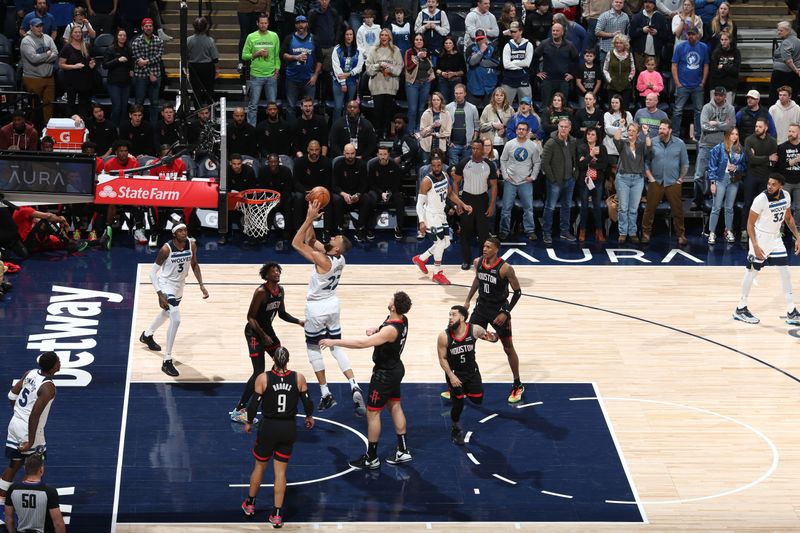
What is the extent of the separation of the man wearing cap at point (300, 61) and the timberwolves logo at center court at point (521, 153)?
4.35 meters

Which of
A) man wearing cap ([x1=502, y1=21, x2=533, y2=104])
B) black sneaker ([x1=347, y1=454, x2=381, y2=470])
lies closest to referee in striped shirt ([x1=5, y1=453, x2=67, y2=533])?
black sneaker ([x1=347, y1=454, x2=381, y2=470])

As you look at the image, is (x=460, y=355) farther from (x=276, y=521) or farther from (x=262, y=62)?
(x=262, y=62)

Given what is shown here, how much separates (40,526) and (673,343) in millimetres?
9439

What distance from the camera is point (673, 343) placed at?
1783 cm

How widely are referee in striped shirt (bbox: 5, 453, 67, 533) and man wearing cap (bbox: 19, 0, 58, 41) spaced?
1405cm

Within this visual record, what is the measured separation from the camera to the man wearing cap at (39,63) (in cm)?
2355

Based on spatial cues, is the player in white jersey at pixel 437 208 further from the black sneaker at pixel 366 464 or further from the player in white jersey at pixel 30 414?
the player in white jersey at pixel 30 414

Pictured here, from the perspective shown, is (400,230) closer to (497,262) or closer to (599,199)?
(599,199)

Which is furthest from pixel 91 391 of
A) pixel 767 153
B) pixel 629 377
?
pixel 767 153

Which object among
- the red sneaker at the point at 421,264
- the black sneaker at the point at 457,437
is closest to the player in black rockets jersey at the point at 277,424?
the black sneaker at the point at 457,437

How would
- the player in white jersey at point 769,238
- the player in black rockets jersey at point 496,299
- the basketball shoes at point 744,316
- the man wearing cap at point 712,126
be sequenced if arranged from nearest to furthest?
the player in black rockets jersey at point 496,299, the player in white jersey at point 769,238, the basketball shoes at point 744,316, the man wearing cap at point 712,126

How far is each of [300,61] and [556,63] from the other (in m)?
4.72

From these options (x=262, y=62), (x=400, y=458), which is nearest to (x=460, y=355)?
(x=400, y=458)

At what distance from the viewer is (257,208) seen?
22.0 m
